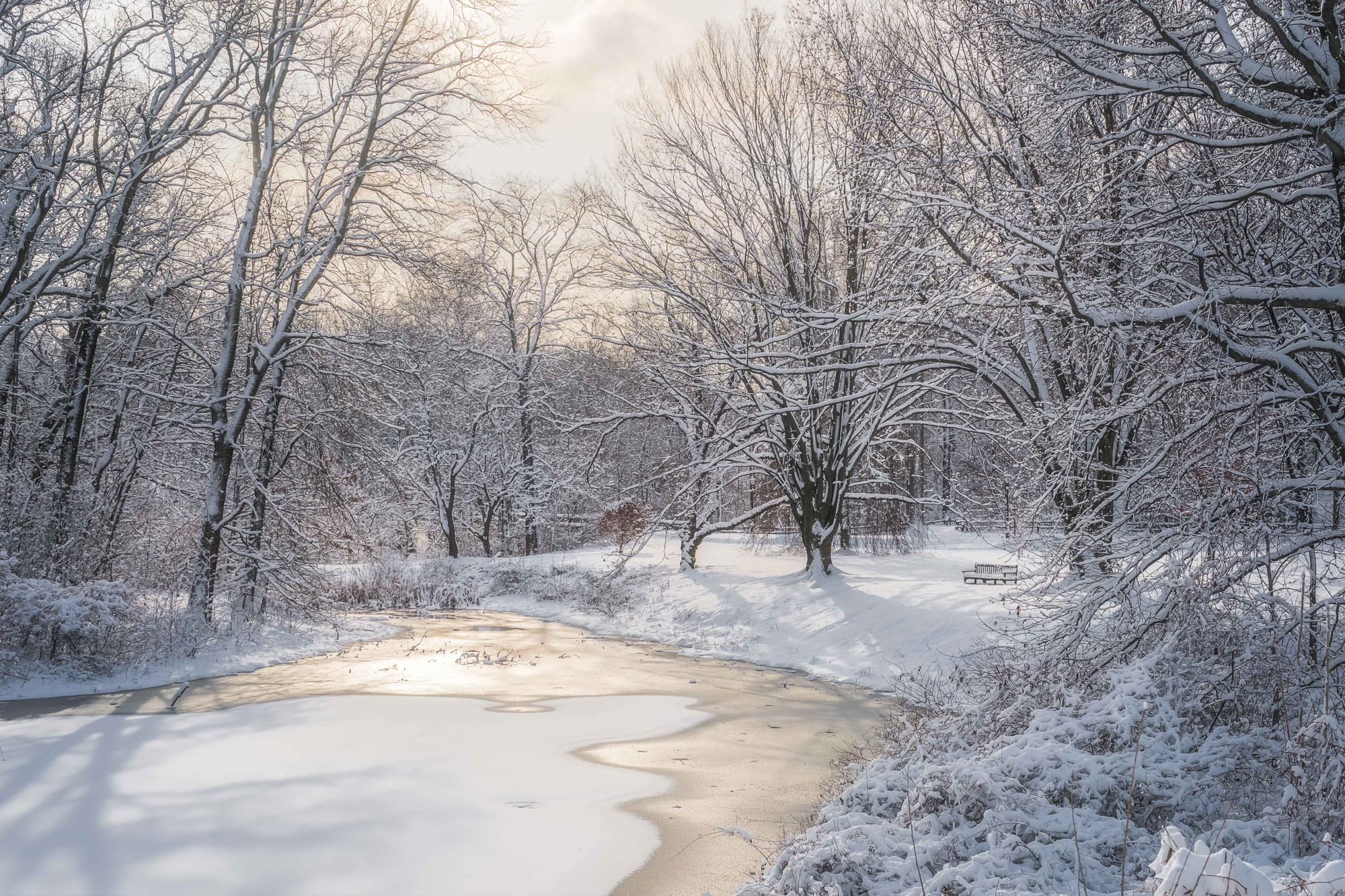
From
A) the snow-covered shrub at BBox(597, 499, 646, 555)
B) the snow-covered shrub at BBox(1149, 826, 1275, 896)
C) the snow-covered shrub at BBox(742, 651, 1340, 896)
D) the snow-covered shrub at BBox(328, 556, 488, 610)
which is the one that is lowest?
the snow-covered shrub at BBox(328, 556, 488, 610)

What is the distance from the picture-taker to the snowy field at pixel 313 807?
15.6 feet

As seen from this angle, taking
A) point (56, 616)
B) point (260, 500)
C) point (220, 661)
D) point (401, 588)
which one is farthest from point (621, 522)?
point (56, 616)

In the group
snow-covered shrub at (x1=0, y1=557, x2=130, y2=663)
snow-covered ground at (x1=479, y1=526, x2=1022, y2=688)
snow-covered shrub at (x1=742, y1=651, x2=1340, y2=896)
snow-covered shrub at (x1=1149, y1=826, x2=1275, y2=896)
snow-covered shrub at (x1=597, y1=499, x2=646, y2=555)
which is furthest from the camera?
snow-covered shrub at (x1=597, y1=499, x2=646, y2=555)

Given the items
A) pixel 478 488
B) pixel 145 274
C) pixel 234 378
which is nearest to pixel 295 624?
pixel 234 378

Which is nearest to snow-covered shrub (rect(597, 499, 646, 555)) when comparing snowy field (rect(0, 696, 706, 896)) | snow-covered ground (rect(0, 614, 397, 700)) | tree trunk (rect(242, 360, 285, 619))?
snow-covered ground (rect(0, 614, 397, 700))

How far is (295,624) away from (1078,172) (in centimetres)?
1432

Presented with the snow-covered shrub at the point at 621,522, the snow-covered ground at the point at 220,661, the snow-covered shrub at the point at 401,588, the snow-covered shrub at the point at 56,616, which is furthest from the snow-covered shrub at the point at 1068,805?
the snow-covered shrub at the point at 401,588

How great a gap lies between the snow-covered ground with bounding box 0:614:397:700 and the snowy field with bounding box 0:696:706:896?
2.45 m

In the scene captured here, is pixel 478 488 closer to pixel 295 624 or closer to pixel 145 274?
pixel 295 624

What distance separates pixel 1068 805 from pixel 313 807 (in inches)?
189

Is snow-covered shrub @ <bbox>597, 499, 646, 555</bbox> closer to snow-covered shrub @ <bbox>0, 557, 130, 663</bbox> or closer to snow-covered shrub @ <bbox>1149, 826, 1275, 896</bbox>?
snow-covered shrub @ <bbox>0, 557, 130, 663</bbox>

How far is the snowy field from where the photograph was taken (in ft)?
15.6

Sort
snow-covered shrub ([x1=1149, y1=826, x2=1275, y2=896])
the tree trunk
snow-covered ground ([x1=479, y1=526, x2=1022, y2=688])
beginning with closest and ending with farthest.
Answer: snow-covered shrub ([x1=1149, y1=826, x2=1275, y2=896]) < snow-covered ground ([x1=479, y1=526, x2=1022, y2=688]) < the tree trunk

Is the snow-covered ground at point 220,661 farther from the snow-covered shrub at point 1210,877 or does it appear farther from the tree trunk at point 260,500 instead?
the snow-covered shrub at point 1210,877
